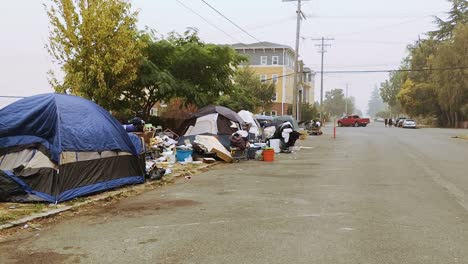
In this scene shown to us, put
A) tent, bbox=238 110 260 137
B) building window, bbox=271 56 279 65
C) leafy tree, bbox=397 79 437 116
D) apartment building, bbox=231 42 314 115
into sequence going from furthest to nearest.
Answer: leafy tree, bbox=397 79 437 116, building window, bbox=271 56 279 65, apartment building, bbox=231 42 314 115, tent, bbox=238 110 260 137

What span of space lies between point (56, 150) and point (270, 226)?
15.2ft

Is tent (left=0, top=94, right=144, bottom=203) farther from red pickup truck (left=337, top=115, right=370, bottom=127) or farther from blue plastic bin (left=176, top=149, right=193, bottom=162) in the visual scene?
red pickup truck (left=337, top=115, right=370, bottom=127)

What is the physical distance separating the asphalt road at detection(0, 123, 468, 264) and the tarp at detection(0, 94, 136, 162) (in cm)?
150

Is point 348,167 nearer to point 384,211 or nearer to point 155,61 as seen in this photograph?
point 384,211

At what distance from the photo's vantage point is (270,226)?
725 centimetres

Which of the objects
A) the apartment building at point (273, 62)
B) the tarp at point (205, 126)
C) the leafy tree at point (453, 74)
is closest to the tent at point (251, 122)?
the tarp at point (205, 126)

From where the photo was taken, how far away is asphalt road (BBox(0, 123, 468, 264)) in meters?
5.79

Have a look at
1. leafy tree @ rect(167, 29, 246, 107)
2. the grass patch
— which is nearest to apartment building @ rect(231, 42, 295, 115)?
leafy tree @ rect(167, 29, 246, 107)

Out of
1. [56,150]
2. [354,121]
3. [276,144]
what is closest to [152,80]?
[276,144]

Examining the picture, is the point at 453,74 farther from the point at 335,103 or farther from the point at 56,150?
the point at 335,103

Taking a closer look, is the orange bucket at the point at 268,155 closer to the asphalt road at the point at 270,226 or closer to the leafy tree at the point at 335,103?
the asphalt road at the point at 270,226

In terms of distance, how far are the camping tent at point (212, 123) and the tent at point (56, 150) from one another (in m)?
9.14

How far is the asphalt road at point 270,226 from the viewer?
228 inches

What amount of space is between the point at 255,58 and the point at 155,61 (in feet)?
156
